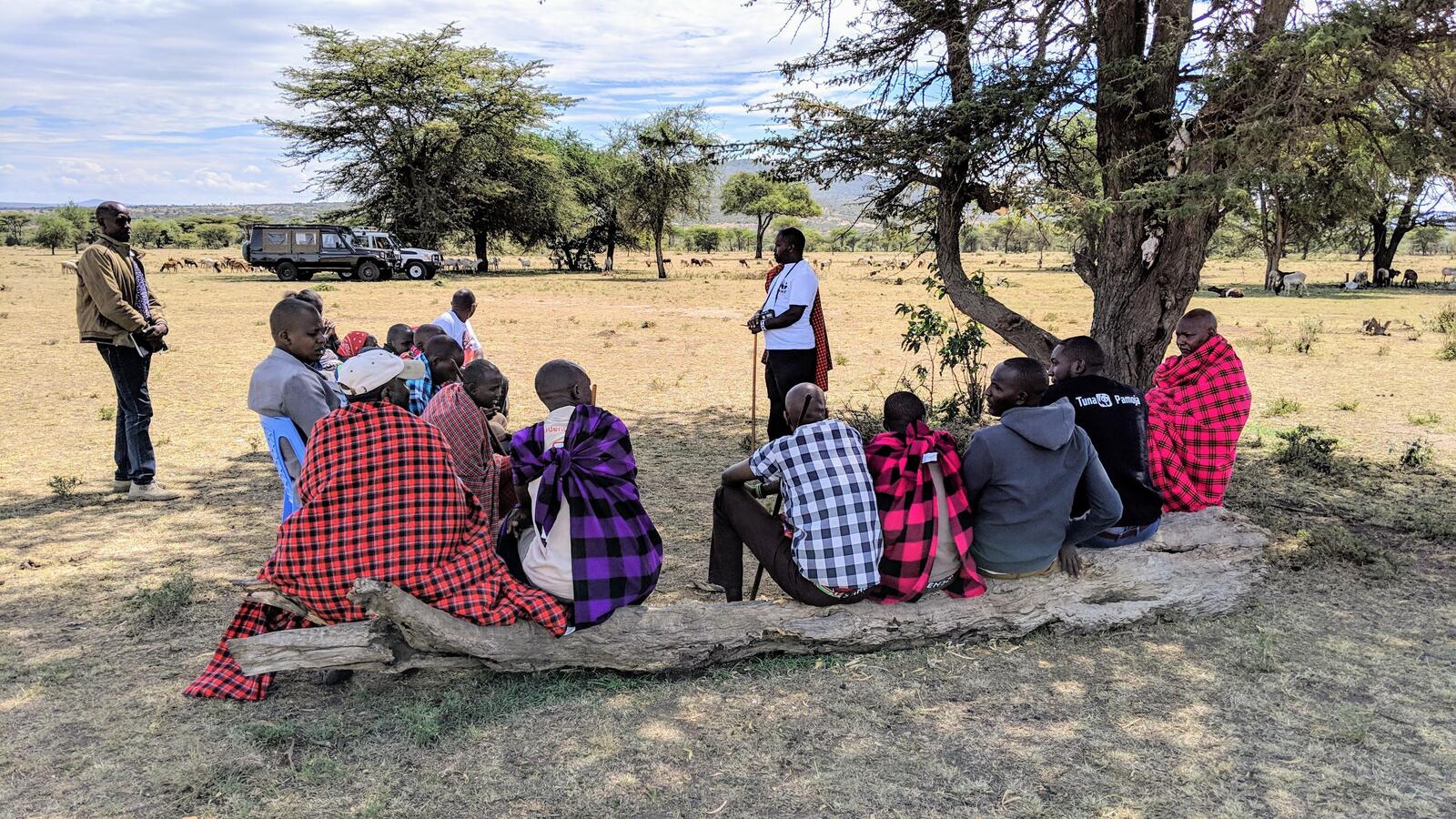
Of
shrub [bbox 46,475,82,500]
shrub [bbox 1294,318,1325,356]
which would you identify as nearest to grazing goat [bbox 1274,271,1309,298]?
shrub [bbox 1294,318,1325,356]

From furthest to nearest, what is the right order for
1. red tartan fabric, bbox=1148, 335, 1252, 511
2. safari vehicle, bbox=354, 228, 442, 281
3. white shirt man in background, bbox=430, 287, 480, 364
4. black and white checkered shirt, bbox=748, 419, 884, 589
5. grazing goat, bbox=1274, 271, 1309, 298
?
1. safari vehicle, bbox=354, 228, 442, 281
2. grazing goat, bbox=1274, 271, 1309, 298
3. white shirt man in background, bbox=430, 287, 480, 364
4. red tartan fabric, bbox=1148, 335, 1252, 511
5. black and white checkered shirt, bbox=748, 419, 884, 589

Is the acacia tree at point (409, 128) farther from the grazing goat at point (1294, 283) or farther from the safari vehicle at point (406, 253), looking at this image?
the grazing goat at point (1294, 283)

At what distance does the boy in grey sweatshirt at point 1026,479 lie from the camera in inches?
142

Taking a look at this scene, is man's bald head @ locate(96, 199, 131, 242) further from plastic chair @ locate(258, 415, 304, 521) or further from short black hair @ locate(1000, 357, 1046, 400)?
short black hair @ locate(1000, 357, 1046, 400)

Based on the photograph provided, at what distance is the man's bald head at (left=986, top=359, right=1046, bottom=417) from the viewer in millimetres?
3662

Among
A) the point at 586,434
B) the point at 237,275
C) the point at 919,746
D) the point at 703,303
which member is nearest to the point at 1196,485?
the point at 919,746

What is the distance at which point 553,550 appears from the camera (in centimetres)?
340

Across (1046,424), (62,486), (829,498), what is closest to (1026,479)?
(1046,424)

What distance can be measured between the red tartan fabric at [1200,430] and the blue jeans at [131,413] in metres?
6.06

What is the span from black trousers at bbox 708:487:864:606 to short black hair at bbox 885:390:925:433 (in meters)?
A: 0.65

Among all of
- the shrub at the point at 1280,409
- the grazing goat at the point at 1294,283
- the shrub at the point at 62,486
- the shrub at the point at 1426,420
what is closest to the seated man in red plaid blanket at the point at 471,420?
the shrub at the point at 62,486

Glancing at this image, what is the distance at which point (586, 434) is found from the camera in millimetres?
3422

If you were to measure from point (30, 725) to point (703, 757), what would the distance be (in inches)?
96.7

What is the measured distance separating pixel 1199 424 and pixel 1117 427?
40.7 inches
